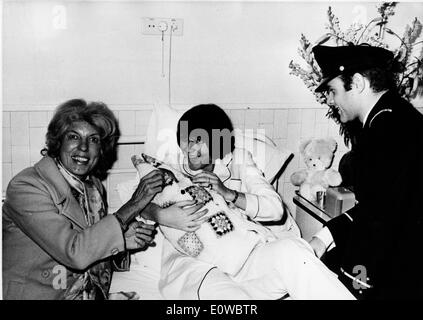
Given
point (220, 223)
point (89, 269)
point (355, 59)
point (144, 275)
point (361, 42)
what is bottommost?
point (144, 275)

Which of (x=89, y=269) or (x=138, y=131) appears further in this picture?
(x=138, y=131)

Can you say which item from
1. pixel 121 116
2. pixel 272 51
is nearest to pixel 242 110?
pixel 272 51

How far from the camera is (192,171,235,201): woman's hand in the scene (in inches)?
69.8

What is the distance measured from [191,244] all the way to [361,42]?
4.75 feet

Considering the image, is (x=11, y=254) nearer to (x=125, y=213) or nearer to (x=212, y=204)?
(x=125, y=213)

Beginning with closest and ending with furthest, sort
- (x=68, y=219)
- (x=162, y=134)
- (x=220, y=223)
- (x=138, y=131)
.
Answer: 1. (x=68, y=219)
2. (x=220, y=223)
3. (x=162, y=134)
4. (x=138, y=131)

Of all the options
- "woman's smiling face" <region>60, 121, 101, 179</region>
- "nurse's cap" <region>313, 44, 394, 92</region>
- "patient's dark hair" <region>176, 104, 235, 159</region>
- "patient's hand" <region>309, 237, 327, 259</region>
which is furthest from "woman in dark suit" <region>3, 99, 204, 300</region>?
"nurse's cap" <region>313, 44, 394, 92</region>

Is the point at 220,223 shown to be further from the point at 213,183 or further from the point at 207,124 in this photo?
the point at 207,124

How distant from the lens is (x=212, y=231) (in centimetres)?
166

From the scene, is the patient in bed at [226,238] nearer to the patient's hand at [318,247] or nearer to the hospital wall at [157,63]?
the patient's hand at [318,247]

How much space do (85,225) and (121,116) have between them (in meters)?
0.82

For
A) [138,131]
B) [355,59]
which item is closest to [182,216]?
[138,131]

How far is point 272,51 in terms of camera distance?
7.61ft

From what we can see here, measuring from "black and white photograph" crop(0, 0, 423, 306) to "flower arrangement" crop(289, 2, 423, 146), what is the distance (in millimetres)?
12
